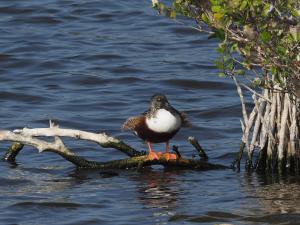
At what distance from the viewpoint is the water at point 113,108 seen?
12000 mm

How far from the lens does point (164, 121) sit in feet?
43.8

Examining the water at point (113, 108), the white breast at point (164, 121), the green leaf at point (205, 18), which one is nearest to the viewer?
the green leaf at point (205, 18)

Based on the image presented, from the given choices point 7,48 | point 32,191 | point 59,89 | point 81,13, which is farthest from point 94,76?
point 32,191

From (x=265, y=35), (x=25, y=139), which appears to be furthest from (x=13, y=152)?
(x=265, y=35)

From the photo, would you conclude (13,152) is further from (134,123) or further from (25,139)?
(134,123)

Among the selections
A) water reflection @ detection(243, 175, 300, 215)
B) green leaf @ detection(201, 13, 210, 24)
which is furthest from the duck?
green leaf @ detection(201, 13, 210, 24)

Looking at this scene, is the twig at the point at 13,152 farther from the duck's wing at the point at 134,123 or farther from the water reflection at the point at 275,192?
the water reflection at the point at 275,192

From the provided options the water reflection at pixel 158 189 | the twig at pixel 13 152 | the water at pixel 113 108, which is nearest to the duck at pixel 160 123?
the water reflection at pixel 158 189

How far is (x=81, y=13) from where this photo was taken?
27281 millimetres

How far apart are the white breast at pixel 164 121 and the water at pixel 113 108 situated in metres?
0.66

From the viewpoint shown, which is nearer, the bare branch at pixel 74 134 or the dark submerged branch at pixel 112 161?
the bare branch at pixel 74 134

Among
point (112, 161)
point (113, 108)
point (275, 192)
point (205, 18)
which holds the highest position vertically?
point (205, 18)

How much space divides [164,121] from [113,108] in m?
5.31

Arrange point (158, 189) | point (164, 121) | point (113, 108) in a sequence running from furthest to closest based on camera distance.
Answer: point (113, 108), point (164, 121), point (158, 189)
